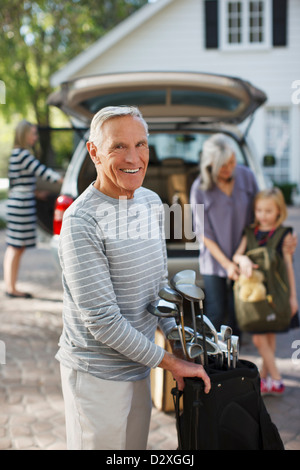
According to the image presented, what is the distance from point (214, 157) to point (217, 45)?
13452 mm

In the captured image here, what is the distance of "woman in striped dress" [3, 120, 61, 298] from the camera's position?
5.90m

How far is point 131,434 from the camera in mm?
1891

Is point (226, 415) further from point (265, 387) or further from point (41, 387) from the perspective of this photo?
point (41, 387)

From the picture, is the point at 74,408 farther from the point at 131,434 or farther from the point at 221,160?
the point at 221,160

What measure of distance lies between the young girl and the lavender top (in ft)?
0.25

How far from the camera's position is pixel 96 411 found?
5.88 feet

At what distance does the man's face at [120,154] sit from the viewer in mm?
1725

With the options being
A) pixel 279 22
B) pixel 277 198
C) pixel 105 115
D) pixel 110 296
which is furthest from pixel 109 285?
pixel 279 22

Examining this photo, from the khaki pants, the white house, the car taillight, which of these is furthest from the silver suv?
the white house

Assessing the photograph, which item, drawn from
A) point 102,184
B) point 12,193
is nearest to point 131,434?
point 102,184

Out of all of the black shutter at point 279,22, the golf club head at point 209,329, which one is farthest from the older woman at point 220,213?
the black shutter at point 279,22

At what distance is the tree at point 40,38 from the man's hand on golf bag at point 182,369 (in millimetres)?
14932

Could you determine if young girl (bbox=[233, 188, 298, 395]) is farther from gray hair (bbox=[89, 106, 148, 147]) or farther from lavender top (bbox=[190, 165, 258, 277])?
gray hair (bbox=[89, 106, 148, 147])
